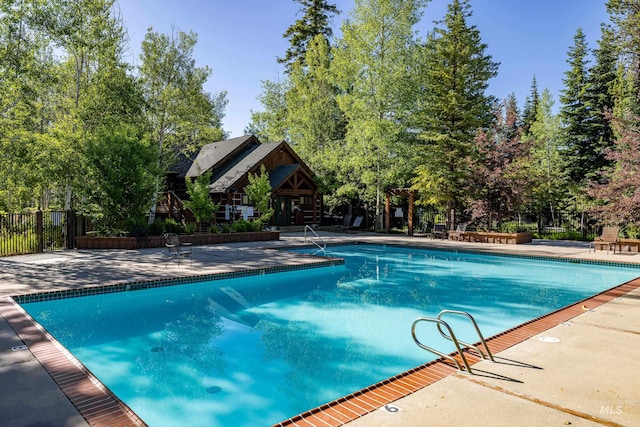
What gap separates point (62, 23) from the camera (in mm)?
14430

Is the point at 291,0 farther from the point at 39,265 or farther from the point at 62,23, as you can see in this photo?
the point at 39,265

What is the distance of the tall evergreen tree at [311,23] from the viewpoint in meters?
36.0

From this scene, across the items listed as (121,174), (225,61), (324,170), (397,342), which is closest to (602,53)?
(324,170)

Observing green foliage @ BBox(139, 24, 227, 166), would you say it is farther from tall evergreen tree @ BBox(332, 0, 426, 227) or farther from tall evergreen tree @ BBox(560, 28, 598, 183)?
tall evergreen tree @ BBox(560, 28, 598, 183)

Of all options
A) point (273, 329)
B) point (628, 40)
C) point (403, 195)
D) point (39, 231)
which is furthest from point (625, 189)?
point (39, 231)

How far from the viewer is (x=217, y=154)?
26594 millimetres

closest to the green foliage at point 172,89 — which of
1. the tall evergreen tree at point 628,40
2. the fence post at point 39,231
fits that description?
the fence post at point 39,231

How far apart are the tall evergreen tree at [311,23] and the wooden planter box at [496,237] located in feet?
79.4

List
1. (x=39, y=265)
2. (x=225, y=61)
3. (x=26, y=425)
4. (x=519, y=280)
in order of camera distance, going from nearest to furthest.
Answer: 1. (x=26, y=425)
2. (x=39, y=265)
3. (x=519, y=280)
4. (x=225, y=61)

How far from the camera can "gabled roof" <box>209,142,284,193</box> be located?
2256 cm

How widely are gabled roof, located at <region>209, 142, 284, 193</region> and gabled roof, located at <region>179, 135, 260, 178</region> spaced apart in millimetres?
699

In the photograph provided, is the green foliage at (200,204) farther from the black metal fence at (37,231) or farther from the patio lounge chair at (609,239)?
the patio lounge chair at (609,239)

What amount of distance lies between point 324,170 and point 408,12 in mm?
10448

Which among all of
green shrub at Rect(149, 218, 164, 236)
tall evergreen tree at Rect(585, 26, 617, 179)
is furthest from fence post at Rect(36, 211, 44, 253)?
tall evergreen tree at Rect(585, 26, 617, 179)
